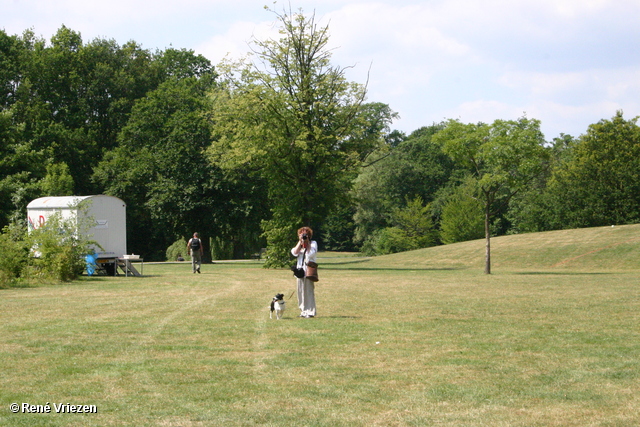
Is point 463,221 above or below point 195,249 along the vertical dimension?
above

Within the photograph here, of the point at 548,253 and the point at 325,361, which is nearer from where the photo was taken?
the point at 325,361

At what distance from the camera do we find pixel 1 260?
25031 mm

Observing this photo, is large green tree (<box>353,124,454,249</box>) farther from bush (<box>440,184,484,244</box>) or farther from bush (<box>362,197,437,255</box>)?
bush (<box>440,184,484,244</box>)

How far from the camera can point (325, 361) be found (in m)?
10.1

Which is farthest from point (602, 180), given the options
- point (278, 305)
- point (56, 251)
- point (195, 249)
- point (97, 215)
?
point (278, 305)

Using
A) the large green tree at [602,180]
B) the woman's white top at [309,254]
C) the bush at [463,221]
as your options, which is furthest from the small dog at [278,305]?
the bush at [463,221]

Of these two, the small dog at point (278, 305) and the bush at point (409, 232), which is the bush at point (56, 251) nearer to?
the small dog at point (278, 305)

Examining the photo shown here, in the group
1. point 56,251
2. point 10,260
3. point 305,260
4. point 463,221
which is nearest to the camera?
point 305,260

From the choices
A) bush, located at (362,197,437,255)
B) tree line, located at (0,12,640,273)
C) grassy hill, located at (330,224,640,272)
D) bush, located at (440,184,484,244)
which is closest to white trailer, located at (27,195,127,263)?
tree line, located at (0,12,640,273)

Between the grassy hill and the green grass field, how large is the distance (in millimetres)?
25792

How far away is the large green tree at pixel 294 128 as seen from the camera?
130ft

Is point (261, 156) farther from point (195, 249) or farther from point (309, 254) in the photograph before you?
point (309, 254)

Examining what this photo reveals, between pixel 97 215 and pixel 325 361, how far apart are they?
80.1ft

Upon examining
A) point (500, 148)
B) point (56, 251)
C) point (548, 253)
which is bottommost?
point (548, 253)
